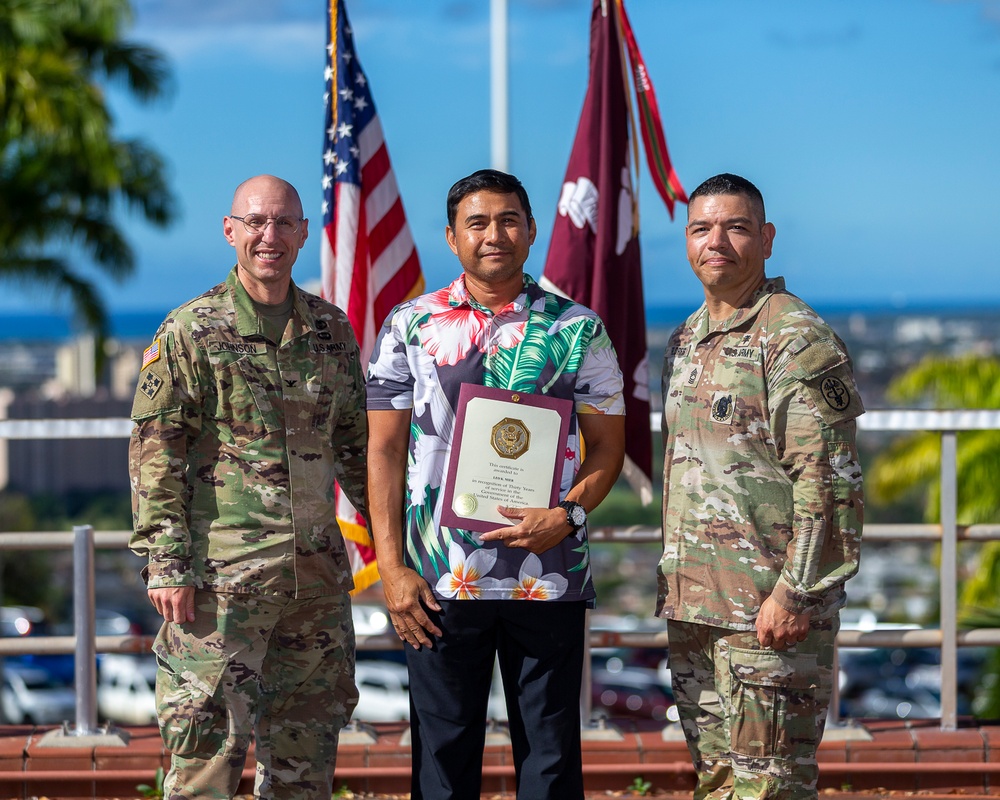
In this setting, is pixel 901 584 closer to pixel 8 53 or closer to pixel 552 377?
pixel 8 53

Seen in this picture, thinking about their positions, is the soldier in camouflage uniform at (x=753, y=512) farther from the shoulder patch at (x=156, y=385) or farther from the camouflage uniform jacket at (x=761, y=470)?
the shoulder patch at (x=156, y=385)

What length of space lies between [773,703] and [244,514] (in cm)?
139

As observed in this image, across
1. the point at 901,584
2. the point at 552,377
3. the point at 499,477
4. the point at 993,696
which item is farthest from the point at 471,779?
the point at 901,584

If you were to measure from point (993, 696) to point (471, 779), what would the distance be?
11065 millimetres

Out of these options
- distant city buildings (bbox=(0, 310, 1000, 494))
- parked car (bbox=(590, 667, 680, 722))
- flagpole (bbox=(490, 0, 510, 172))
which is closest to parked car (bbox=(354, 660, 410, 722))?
parked car (bbox=(590, 667, 680, 722))

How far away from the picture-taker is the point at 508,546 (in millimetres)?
3086

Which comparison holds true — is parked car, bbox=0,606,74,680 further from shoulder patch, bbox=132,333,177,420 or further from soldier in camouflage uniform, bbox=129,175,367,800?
shoulder patch, bbox=132,333,177,420

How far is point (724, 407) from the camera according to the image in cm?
308

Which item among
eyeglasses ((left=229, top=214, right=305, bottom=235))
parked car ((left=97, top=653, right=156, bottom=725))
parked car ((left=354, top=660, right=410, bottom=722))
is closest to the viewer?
eyeglasses ((left=229, top=214, right=305, bottom=235))

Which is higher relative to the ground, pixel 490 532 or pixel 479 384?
pixel 479 384

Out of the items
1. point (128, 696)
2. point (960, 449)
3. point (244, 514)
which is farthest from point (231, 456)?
point (128, 696)

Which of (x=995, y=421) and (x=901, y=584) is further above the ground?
(x=995, y=421)

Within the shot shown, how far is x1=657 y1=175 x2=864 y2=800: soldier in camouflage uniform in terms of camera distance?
2.98 m

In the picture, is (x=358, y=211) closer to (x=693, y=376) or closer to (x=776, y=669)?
(x=693, y=376)
